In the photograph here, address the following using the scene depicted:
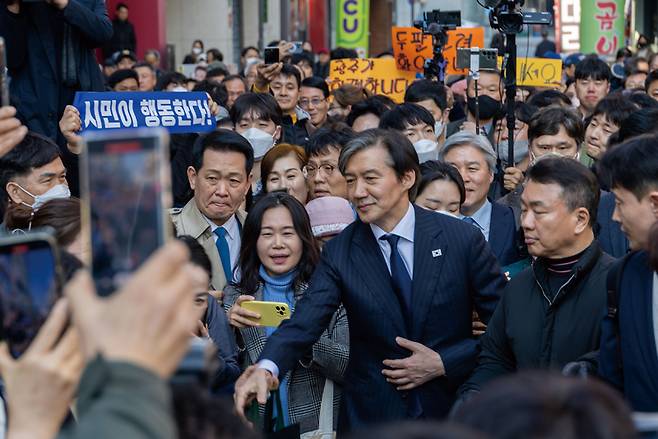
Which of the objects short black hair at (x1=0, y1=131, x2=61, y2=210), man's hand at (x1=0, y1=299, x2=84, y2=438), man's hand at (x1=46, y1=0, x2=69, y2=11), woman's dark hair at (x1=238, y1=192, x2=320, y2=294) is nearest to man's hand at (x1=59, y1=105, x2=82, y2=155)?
short black hair at (x1=0, y1=131, x2=61, y2=210)

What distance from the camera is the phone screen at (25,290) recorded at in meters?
2.29

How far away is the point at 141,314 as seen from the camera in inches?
70.4

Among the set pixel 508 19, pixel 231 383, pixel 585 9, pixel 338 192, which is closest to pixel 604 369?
pixel 231 383

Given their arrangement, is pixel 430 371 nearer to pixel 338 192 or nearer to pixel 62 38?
pixel 338 192

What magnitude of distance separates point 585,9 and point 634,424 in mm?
17140

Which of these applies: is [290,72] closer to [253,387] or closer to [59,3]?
[59,3]

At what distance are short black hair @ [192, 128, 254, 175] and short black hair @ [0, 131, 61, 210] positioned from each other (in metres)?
0.93

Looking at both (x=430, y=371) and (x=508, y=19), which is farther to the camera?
(x=508, y=19)

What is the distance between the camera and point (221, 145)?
21.0ft

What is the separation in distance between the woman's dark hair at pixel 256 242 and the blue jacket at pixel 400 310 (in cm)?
57

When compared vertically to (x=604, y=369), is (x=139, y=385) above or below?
above

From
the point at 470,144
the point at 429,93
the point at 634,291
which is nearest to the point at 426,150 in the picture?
the point at 470,144

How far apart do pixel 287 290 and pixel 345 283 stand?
0.67m

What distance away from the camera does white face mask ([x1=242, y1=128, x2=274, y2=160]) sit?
7926 millimetres
